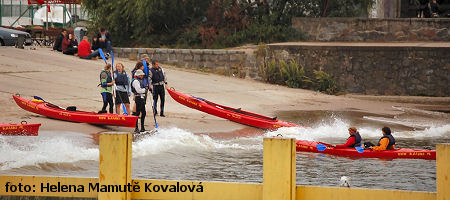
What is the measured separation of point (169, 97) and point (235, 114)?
11.9 feet

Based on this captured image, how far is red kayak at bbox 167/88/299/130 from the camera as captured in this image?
18094 millimetres

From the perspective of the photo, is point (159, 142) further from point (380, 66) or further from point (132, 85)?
point (380, 66)

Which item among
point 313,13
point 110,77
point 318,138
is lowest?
point 318,138

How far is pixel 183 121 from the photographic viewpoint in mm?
18328

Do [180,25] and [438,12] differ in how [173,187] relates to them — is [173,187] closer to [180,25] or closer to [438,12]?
[180,25]

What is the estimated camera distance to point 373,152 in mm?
14875

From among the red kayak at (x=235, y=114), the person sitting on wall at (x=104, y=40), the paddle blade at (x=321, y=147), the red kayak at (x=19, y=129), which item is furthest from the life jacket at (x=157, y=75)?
the person sitting on wall at (x=104, y=40)

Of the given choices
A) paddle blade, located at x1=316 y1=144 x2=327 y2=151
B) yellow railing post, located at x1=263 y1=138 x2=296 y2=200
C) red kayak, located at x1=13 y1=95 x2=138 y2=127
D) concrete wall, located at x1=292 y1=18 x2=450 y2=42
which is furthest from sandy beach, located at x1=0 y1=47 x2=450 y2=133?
yellow railing post, located at x1=263 y1=138 x2=296 y2=200

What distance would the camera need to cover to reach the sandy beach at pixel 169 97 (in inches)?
709

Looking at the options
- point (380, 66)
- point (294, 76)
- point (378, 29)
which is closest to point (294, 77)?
point (294, 76)

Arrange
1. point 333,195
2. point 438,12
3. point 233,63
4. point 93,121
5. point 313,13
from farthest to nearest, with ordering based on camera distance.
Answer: point 438,12
point 313,13
point 233,63
point 93,121
point 333,195

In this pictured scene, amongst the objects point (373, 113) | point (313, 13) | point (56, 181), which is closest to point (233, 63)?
point (313, 13)

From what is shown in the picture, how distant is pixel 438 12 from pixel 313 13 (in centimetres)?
539

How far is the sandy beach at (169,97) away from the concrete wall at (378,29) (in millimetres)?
2776
